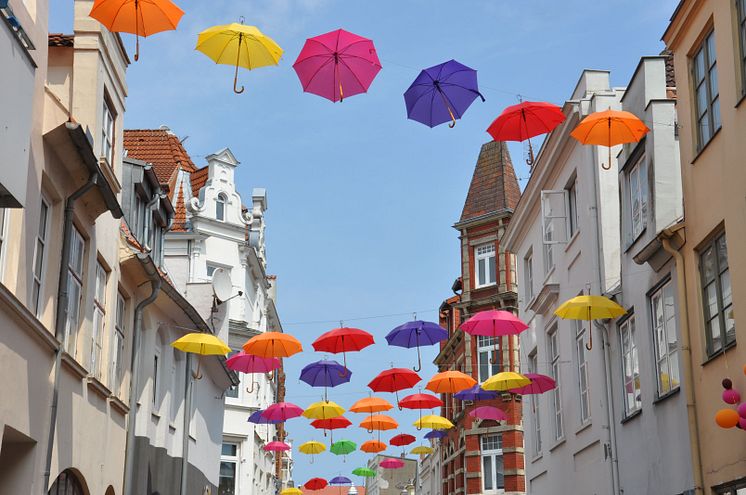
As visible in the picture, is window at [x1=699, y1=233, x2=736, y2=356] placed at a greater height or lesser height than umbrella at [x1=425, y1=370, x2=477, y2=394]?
lesser

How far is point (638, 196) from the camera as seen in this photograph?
59.8 ft

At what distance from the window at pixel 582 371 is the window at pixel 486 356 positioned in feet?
67.5

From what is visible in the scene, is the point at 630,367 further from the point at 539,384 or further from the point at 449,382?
the point at 449,382

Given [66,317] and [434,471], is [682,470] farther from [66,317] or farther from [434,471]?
[434,471]

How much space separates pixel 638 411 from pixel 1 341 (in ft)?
36.1

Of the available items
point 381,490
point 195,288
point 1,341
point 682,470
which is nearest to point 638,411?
point 682,470

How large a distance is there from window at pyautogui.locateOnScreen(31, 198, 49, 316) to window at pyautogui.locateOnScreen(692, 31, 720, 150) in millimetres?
9295

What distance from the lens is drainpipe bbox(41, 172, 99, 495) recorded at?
1379 centimetres

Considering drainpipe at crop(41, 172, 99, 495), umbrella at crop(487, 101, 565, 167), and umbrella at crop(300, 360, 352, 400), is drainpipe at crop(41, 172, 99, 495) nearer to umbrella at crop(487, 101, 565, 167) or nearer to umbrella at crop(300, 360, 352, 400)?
umbrella at crop(487, 101, 565, 167)

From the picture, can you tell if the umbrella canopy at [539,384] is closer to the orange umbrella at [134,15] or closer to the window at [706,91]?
the window at [706,91]

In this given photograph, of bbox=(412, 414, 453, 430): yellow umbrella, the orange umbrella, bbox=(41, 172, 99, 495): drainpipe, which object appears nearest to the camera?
the orange umbrella

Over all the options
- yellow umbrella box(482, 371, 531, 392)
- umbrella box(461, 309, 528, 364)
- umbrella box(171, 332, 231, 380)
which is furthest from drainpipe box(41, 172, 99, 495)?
yellow umbrella box(482, 371, 531, 392)

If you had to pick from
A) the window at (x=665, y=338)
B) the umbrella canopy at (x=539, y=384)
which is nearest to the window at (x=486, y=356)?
the umbrella canopy at (x=539, y=384)

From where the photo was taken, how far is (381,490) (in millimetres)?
86875
